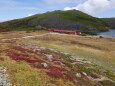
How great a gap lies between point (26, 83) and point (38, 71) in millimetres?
6147

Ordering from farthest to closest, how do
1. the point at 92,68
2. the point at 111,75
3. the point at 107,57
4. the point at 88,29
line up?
1. the point at 88,29
2. the point at 107,57
3. the point at 92,68
4. the point at 111,75

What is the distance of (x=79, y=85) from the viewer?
28594 mm

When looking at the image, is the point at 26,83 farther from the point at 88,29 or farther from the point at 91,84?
the point at 88,29

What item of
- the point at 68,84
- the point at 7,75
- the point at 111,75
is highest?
the point at 7,75

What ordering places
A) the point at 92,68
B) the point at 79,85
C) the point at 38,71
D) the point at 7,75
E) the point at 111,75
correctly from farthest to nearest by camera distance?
the point at 92,68, the point at 111,75, the point at 38,71, the point at 79,85, the point at 7,75

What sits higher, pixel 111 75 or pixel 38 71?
pixel 38 71

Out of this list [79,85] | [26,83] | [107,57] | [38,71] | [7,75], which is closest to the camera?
[26,83]

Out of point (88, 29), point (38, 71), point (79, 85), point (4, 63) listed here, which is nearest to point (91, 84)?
point (79, 85)

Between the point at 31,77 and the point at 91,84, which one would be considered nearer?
the point at 31,77

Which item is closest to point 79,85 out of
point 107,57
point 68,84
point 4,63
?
point 68,84

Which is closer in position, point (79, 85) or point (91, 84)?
point (79, 85)

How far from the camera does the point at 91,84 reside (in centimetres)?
3180

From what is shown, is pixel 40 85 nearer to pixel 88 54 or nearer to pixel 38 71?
pixel 38 71

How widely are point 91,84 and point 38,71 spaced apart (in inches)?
393
